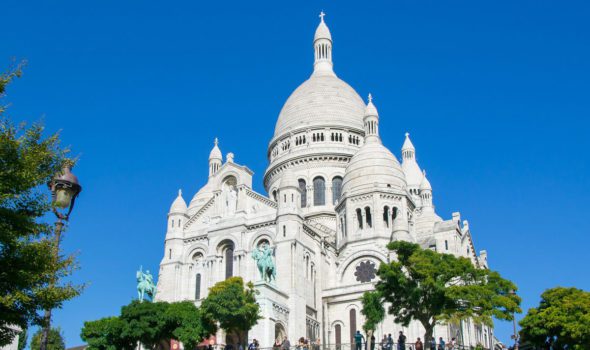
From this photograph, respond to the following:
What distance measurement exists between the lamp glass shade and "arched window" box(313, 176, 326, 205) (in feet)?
198

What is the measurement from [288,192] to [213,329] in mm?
18004

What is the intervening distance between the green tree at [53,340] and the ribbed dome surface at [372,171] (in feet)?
113

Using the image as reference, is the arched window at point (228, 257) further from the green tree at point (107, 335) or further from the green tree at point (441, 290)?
the green tree at point (441, 290)

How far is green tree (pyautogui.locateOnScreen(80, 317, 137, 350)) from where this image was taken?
48188mm

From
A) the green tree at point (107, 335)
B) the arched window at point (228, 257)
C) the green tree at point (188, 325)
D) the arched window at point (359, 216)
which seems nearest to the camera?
the green tree at point (188, 325)

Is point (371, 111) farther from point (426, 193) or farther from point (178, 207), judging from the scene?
point (178, 207)

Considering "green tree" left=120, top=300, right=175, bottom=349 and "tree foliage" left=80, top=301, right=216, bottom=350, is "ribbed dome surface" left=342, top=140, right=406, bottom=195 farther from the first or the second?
"green tree" left=120, top=300, right=175, bottom=349

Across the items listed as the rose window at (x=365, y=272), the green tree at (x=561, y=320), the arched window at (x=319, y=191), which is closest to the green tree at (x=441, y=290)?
the green tree at (x=561, y=320)

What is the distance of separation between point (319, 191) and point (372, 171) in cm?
1201

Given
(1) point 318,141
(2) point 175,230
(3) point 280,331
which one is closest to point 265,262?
(3) point 280,331

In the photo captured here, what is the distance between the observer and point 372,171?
228ft

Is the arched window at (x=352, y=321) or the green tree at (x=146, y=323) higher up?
the arched window at (x=352, y=321)

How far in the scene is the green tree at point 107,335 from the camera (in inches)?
1897

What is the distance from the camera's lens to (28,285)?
75.5ft
